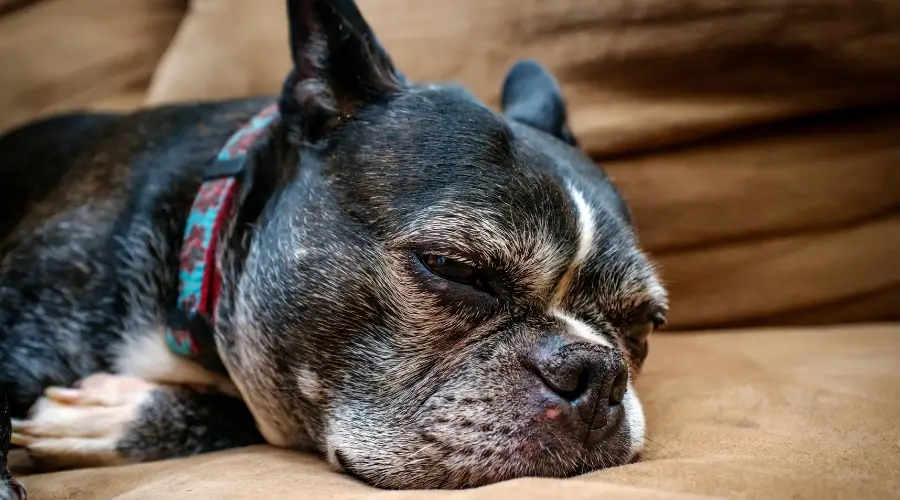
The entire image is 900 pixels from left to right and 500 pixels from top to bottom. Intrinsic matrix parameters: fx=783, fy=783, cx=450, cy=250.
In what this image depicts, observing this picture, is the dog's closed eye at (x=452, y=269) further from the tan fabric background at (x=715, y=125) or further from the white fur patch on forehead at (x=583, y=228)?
the tan fabric background at (x=715, y=125)

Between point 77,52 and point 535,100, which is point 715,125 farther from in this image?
point 77,52

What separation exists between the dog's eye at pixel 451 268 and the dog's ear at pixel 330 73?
0.43 metres

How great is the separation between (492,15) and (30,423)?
168 cm

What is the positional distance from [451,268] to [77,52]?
6.63 ft

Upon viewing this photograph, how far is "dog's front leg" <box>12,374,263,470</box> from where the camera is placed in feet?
5.15

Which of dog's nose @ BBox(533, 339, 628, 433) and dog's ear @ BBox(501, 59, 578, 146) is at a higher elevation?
dog's ear @ BBox(501, 59, 578, 146)

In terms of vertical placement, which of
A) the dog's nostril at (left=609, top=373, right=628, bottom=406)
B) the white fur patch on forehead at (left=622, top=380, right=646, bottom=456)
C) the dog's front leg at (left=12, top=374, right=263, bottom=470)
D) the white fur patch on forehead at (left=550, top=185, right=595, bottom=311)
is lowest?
the dog's front leg at (left=12, top=374, right=263, bottom=470)

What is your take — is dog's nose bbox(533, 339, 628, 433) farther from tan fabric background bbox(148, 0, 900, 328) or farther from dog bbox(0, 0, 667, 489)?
tan fabric background bbox(148, 0, 900, 328)

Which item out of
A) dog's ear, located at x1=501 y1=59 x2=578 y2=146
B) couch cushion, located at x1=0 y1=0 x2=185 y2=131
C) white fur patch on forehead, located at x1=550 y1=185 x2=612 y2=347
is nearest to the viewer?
white fur patch on forehead, located at x1=550 y1=185 x2=612 y2=347

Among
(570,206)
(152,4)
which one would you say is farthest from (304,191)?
(152,4)

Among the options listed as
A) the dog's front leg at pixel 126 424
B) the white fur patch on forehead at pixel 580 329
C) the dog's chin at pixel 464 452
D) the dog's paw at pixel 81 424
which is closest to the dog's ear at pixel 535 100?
the white fur patch on forehead at pixel 580 329

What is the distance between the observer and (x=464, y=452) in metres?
1.28

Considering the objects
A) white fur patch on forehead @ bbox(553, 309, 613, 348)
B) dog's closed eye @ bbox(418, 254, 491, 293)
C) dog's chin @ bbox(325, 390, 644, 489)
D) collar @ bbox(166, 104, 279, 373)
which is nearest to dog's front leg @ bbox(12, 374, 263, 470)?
collar @ bbox(166, 104, 279, 373)

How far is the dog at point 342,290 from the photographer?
1.34 metres
